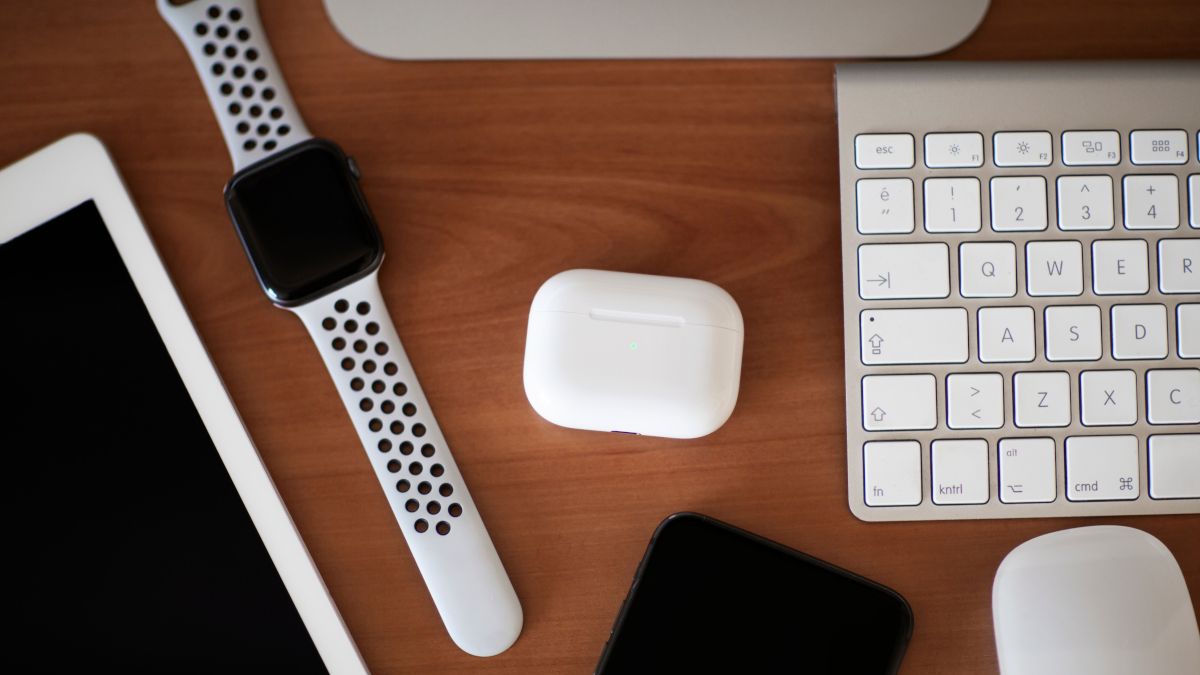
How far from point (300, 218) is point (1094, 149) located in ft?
1.39

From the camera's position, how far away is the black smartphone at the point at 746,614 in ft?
1.47

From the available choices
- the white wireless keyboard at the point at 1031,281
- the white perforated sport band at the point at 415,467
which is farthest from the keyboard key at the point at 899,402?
the white perforated sport band at the point at 415,467

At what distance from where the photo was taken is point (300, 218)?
456 mm

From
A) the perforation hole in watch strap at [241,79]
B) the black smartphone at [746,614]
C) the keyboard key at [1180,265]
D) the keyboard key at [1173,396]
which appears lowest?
the black smartphone at [746,614]

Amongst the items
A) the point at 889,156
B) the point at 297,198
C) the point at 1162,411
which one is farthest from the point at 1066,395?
the point at 297,198

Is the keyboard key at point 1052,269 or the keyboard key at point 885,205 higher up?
the keyboard key at point 885,205

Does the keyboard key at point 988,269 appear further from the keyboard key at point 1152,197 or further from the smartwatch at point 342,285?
the smartwatch at point 342,285

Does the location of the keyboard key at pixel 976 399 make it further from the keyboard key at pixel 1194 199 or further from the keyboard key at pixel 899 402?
the keyboard key at pixel 1194 199

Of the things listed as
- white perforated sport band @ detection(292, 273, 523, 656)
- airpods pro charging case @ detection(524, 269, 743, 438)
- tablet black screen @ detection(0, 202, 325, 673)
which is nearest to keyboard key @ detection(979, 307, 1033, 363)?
airpods pro charging case @ detection(524, 269, 743, 438)

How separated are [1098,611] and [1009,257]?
18 cm

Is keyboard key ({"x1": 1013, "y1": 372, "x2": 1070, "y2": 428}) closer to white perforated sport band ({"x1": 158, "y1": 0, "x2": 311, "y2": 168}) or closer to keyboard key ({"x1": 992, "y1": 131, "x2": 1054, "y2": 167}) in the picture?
keyboard key ({"x1": 992, "y1": 131, "x2": 1054, "y2": 167})

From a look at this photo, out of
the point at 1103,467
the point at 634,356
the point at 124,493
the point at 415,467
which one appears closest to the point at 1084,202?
the point at 1103,467

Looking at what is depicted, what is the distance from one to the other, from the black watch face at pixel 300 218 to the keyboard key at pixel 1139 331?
398mm

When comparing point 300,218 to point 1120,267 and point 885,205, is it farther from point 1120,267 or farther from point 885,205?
point 1120,267
